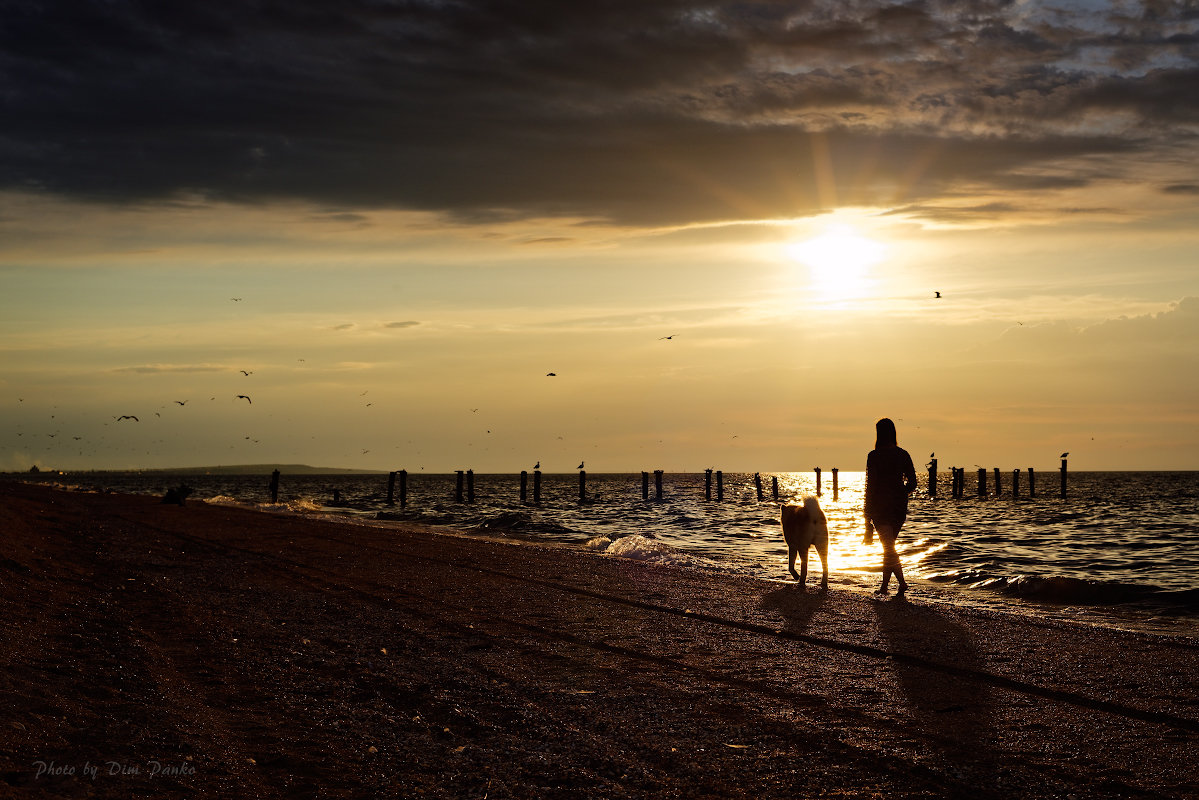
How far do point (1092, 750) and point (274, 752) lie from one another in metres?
5.07

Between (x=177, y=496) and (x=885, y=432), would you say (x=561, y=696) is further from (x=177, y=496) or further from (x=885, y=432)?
(x=177, y=496)

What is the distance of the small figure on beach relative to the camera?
13.1m

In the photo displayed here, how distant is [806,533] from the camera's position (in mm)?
15492

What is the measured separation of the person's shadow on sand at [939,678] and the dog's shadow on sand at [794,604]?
2.93 ft

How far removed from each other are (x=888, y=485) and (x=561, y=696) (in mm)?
7379

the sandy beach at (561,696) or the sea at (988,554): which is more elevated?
the sandy beach at (561,696)

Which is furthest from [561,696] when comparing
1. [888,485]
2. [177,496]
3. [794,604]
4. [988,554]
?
[177,496]

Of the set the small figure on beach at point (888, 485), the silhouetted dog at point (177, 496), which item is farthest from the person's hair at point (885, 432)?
the silhouetted dog at point (177, 496)

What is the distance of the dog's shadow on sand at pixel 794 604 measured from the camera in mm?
10891

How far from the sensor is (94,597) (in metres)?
11.1

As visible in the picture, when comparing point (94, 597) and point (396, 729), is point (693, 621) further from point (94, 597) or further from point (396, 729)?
point (94, 597)

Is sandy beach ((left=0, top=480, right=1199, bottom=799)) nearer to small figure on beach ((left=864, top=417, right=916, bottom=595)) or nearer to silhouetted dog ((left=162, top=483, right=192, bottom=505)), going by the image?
small figure on beach ((left=864, top=417, right=916, bottom=595))

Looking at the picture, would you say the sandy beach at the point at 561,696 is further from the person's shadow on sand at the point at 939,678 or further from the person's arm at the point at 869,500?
the person's arm at the point at 869,500

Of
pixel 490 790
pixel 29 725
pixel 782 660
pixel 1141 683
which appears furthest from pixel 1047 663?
pixel 29 725
